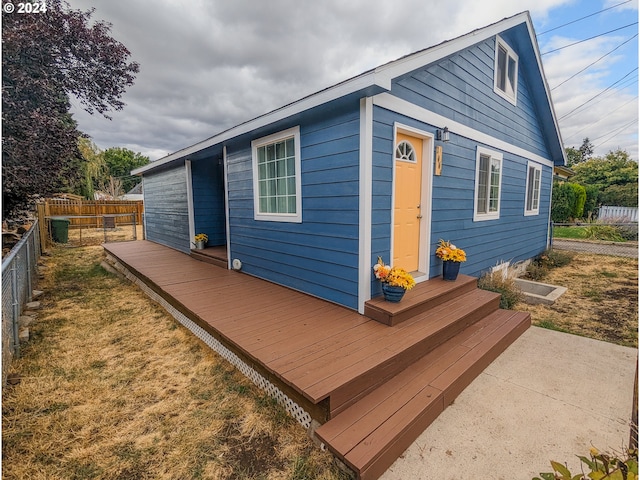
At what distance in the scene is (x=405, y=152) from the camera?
3.76 m

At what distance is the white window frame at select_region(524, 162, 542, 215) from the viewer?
6.95m

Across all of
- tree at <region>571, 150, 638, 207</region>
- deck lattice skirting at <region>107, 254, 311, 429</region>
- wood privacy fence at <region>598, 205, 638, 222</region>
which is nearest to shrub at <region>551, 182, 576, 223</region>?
wood privacy fence at <region>598, 205, 638, 222</region>

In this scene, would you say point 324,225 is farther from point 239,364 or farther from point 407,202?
point 239,364

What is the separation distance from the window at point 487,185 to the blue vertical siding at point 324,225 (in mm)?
2935

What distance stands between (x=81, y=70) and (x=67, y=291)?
3.86 meters

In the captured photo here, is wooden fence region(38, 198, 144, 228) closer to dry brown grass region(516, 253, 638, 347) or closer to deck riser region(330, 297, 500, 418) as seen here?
deck riser region(330, 297, 500, 418)

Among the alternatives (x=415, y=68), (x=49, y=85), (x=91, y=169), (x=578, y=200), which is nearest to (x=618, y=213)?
(x=578, y=200)

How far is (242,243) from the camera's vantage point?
540 cm

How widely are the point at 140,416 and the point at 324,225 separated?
8.36ft

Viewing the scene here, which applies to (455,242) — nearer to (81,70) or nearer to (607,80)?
(81,70)

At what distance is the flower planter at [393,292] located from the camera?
316cm

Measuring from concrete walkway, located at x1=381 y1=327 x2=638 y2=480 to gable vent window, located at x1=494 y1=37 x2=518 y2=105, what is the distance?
4783 mm

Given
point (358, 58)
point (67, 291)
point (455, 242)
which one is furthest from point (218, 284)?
point (358, 58)

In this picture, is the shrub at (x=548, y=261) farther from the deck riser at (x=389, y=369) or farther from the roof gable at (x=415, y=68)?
the deck riser at (x=389, y=369)
